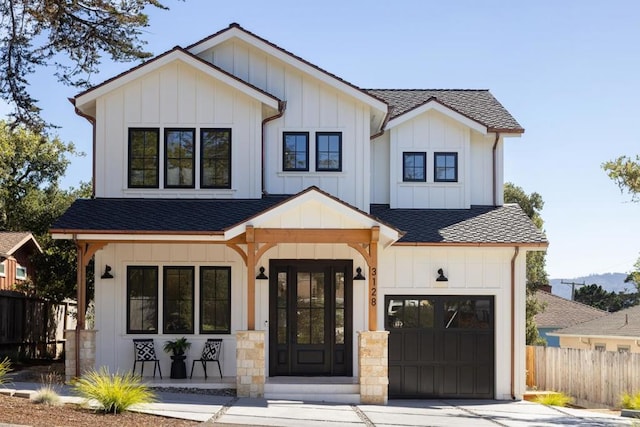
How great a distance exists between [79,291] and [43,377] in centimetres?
190

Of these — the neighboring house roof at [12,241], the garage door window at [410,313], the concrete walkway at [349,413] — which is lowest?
the concrete walkway at [349,413]

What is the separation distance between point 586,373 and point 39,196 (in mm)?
23968

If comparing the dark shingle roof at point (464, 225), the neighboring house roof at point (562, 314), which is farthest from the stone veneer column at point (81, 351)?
the neighboring house roof at point (562, 314)

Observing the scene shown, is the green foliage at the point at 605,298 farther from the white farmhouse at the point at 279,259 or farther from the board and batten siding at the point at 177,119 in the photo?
the board and batten siding at the point at 177,119

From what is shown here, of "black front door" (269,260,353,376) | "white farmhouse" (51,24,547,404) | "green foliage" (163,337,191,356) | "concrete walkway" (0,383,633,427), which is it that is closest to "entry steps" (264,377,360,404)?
"concrete walkway" (0,383,633,427)

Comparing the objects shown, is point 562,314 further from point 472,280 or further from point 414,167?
point 472,280

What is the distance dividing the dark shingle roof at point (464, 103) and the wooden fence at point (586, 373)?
18.8 ft

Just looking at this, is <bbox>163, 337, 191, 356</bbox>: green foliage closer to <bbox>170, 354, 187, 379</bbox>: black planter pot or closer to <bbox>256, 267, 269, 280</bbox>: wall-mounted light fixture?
<bbox>170, 354, 187, 379</bbox>: black planter pot

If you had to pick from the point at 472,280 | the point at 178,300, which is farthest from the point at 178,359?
the point at 472,280

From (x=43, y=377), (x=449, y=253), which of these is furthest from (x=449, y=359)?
(x=43, y=377)

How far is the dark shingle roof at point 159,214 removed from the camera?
57.6ft

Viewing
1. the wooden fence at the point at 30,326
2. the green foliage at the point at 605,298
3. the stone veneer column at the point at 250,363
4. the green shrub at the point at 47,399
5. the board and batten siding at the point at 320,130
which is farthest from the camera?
the green foliage at the point at 605,298

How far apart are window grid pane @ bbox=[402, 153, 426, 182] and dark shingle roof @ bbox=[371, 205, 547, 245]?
749 millimetres

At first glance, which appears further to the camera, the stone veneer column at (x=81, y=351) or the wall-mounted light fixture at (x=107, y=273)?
the wall-mounted light fixture at (x=107, y=273)
